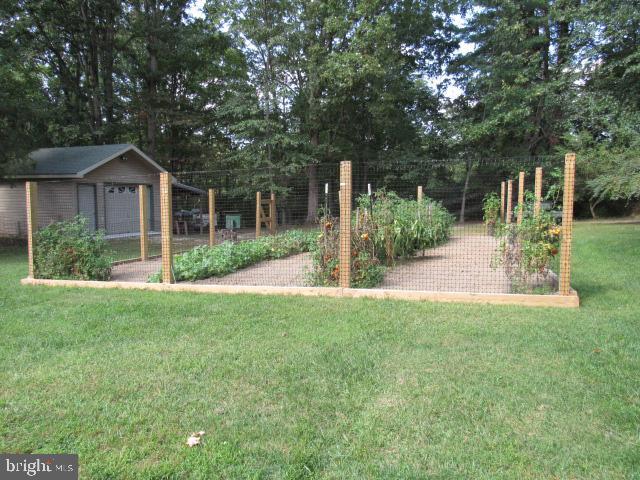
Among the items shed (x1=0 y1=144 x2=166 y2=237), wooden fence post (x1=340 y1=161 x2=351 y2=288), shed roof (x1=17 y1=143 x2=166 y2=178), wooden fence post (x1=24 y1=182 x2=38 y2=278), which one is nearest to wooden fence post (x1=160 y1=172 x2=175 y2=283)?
wooden fence post (x1=24 y1=182 x2=38 y2=278)

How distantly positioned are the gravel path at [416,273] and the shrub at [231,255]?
16cm

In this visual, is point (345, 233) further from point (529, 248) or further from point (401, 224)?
point (401, 224)

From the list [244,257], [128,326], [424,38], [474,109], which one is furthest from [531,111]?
[128,326]

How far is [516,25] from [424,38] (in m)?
5.52

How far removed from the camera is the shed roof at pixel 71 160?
14.0 m

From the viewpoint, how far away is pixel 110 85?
2131 cm

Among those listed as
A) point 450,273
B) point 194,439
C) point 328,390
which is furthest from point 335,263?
point 194,439

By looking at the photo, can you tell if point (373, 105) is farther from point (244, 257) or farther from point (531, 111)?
point (244, 257)

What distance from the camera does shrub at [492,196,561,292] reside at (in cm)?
576

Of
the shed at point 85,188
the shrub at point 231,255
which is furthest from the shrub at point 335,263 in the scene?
the shed at point 85,188

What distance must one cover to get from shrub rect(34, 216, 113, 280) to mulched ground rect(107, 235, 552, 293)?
419mm

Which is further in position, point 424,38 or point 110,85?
point 424,38

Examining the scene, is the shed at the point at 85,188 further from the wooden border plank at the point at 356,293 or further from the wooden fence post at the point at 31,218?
the wooden border plank at the point at 356,293

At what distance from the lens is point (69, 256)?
6941mm
